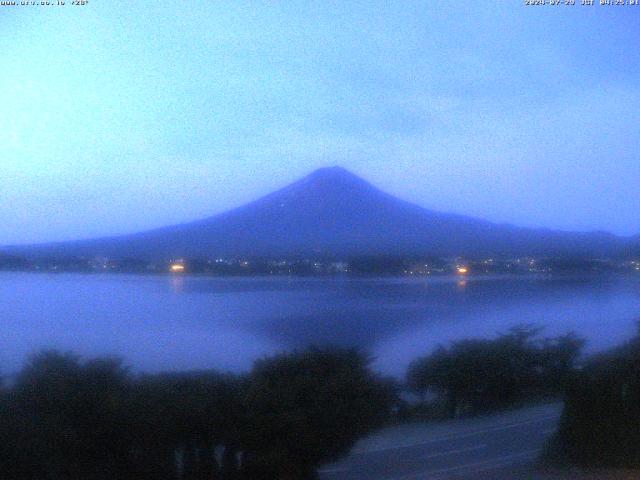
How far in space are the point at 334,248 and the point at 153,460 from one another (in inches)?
227

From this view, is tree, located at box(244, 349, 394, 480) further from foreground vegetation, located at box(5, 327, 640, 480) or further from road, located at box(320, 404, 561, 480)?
road, located at box(320, 404, 561, 480)

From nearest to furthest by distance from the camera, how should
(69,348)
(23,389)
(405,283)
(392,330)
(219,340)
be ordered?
(23,389) < (69,348) < (219,340) < (392,330) < (405,283)

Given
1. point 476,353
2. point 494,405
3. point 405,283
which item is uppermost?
point 405,283

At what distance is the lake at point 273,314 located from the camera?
31.7 ft

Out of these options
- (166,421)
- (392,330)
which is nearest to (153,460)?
(166,421)

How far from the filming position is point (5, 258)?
11.5 metres

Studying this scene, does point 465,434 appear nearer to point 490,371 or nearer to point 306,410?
point 490,371

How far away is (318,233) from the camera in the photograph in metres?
13.0

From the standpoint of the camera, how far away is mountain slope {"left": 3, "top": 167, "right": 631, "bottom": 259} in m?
12.5

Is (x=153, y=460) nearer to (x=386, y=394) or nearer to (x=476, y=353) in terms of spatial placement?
(x=386, y=394)

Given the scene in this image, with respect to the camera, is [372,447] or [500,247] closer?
[372,447]

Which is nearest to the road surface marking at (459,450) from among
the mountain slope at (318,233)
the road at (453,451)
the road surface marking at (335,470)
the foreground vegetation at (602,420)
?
the road at (453,451)

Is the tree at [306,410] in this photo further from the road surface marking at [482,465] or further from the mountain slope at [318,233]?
the mountain slope at [318,233]

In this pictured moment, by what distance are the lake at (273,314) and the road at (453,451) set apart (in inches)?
42.7
